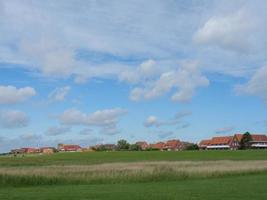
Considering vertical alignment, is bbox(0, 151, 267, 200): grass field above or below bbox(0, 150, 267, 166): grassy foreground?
below

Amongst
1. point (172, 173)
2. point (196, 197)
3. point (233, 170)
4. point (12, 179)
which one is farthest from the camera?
point (233, 170)

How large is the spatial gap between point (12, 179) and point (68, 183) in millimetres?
4041

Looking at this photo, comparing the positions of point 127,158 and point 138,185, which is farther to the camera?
point 127,158

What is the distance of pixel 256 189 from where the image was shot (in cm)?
2709

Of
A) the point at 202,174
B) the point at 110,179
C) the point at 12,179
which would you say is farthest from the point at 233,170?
the point at 12,179

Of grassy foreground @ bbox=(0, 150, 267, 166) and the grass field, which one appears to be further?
grassy foreground @ bbox=(0, 150, 267, 166)

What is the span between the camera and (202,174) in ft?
144

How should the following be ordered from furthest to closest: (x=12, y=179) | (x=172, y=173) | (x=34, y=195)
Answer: (x=172, y=173) → (x=12, y=179) → (x=34, y=195)

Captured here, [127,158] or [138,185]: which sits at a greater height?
[127,158]

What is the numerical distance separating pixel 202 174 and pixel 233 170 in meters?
4.91

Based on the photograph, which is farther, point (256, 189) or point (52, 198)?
point (256, 189)

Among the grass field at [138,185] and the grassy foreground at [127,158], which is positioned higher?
the grassy foreground at [127,158]

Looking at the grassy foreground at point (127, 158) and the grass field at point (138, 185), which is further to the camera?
the grassy foreground at point (127, 158)

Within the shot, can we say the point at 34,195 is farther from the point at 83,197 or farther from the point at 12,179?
the point at 12,179
